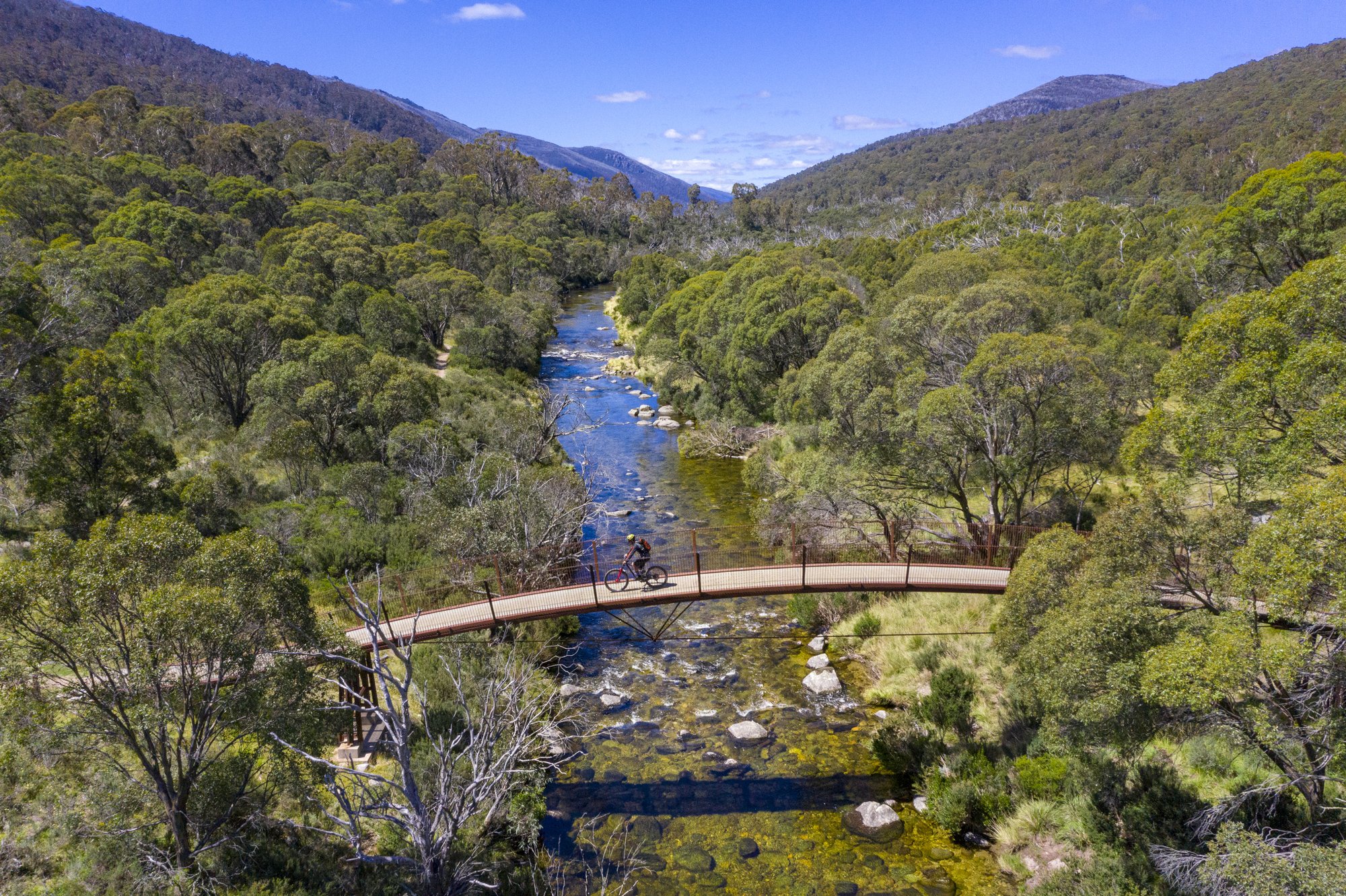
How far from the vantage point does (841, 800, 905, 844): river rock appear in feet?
50.3

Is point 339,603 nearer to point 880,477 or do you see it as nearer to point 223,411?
point 880,477

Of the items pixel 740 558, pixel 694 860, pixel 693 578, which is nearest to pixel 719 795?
pixel 694 860

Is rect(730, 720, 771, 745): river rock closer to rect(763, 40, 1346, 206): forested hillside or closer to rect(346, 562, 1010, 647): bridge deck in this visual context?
rect(346, 562, 1010, 647): bridge deck

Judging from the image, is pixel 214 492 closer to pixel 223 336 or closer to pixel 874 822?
pixel 223 336

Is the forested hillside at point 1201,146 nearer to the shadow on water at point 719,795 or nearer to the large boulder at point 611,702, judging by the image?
the shadow on water at point 719,795

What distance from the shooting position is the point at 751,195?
15800 centimetres

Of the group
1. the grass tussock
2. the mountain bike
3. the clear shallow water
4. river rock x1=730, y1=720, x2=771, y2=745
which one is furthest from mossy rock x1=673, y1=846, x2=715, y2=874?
the grass tussock

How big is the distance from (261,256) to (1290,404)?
203 ft

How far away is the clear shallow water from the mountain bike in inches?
Result: 127

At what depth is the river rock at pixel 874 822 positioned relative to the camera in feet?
50.3

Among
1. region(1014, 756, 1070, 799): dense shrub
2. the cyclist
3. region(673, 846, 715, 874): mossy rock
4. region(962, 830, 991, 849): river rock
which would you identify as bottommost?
region(673, 846, 715, 874): mossy rock

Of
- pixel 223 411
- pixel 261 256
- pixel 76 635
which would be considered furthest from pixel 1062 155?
pixel 76 635

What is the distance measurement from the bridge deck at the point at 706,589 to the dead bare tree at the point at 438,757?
2.62ft

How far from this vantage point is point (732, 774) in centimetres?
1748
